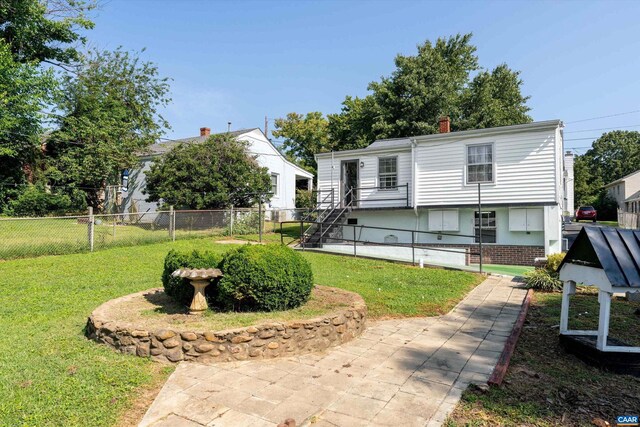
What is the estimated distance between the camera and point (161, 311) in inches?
202

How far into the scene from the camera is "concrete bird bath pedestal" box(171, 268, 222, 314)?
187 inches

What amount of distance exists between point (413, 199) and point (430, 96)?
1408 cm

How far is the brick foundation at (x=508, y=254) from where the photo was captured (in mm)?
12914

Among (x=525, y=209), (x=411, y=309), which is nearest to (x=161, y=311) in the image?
(x=411, y=309)

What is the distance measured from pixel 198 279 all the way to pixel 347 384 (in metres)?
2.35

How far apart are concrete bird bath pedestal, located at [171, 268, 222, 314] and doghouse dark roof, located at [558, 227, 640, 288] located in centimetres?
441

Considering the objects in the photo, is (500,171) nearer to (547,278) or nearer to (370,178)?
(370,178)

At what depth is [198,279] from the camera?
4.81 m

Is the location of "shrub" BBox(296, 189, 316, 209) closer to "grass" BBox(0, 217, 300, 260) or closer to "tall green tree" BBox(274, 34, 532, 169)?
"tall green tree" BBox(274, 34, 532, 169)

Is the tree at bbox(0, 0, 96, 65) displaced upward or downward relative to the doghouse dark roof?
upward

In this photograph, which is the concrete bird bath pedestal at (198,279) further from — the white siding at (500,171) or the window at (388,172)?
the window at (388,172)

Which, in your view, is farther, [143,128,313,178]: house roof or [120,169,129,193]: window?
[120,169,129,193]: window

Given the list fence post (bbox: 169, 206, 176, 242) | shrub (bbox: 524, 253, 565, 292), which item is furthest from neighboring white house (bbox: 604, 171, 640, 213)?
fence post (bbox: 169, 206, 176, 242)

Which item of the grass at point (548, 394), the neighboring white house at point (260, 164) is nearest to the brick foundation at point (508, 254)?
the grass at point (548, 394)
